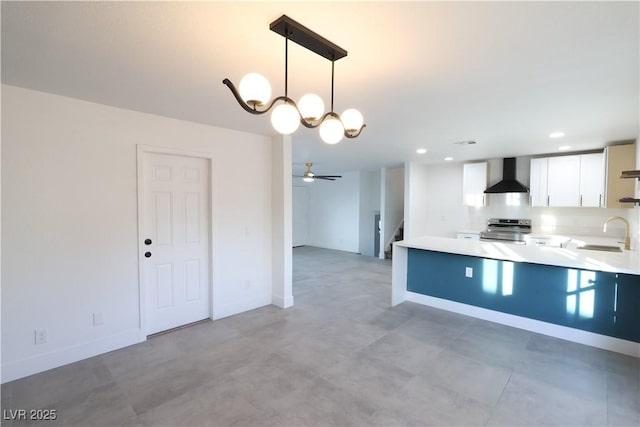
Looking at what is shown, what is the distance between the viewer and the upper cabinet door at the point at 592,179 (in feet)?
15.7

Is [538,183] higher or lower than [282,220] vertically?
higher

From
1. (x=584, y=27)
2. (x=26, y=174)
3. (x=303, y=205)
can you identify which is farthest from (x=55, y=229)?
(x=303, y=205)

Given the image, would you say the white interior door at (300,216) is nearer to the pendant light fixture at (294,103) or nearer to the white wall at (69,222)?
the white wall at (69,222)

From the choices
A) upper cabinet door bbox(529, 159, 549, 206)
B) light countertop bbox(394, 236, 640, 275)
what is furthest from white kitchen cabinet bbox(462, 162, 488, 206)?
light countertop bbox(394, 236, 640, 275)

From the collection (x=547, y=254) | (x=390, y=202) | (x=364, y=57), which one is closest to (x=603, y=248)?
(x=547, y=254)

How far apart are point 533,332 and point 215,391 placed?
11.1ft

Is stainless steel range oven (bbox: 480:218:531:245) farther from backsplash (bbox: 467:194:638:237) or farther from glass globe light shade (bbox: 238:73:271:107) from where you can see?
glass globe light shade (bbox: 238:73:271:107)

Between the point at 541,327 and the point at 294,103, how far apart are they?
364 cm

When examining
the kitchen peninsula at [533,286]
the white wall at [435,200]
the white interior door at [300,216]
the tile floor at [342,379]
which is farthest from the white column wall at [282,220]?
the white interior door at [300,216]

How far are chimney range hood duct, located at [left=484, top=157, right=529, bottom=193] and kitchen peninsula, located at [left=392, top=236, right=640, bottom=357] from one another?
2206 millimetres

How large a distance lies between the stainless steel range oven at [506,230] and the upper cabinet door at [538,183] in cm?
55

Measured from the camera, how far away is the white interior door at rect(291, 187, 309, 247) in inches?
373

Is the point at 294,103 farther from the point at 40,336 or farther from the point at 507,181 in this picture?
the point at 507,181

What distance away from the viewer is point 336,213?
29.8ft
